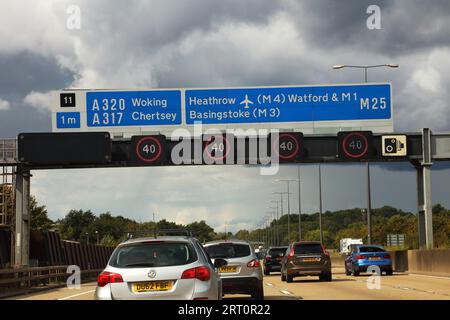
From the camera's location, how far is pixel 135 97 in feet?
114

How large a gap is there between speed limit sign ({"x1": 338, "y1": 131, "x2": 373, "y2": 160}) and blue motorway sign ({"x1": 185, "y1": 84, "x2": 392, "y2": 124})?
90 cm

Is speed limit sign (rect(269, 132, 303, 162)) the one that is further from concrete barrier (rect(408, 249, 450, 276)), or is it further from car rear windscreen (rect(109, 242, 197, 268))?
car rear windscreen (rect(109, 242, 197, 268))

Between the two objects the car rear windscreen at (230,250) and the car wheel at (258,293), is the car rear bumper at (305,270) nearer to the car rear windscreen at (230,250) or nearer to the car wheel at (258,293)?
the car rear windscreen at (230,250)

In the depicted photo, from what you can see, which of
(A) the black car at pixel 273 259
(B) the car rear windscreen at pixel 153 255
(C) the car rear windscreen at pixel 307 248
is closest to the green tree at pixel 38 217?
(A) the black car at pixel 273 259

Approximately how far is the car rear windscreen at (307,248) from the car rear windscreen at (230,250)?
37.8 feet

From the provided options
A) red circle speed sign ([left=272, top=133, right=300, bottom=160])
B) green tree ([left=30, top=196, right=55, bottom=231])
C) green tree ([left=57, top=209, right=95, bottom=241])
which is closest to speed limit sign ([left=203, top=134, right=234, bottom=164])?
→ red circle speed sign ([left=272, top=133, right=300, bottom=160])

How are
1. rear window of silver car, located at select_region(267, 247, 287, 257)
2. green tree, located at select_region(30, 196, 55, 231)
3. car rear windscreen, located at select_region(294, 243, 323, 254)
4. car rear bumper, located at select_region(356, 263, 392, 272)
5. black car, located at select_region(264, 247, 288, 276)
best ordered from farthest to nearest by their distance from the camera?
green tree, located at select_region(30, 196, 55, 231)
black car, located at select_region(264, 247, 288, 276)
rear window of silver car, located at select_region(267, 247, 287, 257)
car rear bumper, located at select_region(356, 263, 392, 272)
car rear windscreen, located at select_region(294, 243, 323, 254)

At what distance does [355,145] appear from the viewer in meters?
35.6

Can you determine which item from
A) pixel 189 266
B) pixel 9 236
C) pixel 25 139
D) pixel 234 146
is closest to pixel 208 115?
pixel 234 146

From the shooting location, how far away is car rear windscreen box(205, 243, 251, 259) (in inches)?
791

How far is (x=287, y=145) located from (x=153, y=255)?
23.7 metres

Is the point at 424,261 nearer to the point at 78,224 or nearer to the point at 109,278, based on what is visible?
the point at 109,278

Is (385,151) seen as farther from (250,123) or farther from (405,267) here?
(405,267)
